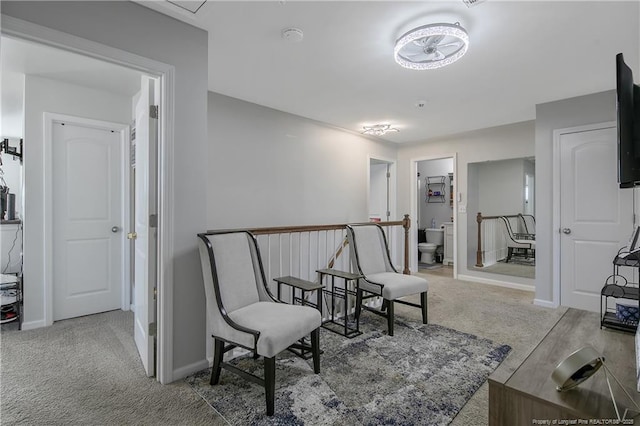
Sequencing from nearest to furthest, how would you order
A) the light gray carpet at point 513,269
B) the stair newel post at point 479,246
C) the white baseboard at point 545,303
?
1. the white baseboard at point 545,303
2. the light gray carpet at point 513,269
3. the stair newel post at point 479,246

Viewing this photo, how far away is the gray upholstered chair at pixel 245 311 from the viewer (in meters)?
1.78

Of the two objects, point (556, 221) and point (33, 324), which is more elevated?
point (556, 221)

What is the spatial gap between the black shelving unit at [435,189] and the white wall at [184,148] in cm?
605

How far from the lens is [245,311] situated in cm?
204

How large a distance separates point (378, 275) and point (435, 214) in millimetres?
4544

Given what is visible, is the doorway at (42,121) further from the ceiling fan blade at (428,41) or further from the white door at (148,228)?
the ceiling fan blade at (428,41)

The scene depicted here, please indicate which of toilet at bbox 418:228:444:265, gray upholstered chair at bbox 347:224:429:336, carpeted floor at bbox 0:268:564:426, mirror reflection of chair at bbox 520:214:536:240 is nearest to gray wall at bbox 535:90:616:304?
carpeted floor at bbox 0:268:564:426

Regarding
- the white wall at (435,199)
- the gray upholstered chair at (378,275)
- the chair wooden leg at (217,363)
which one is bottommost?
the chair wooden leg at (217,363)

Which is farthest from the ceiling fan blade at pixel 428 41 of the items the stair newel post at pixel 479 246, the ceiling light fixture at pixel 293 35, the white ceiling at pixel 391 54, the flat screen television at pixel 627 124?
the stair newel post at pixel 479 246

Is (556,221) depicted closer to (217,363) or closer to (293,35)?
(293,35)

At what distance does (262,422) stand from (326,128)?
3.98m

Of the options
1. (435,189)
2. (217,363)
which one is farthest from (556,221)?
(217,363)

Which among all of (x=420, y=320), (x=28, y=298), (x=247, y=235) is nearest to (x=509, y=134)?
(x=420, y=320)

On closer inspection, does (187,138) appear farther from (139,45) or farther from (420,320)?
(420,320)
